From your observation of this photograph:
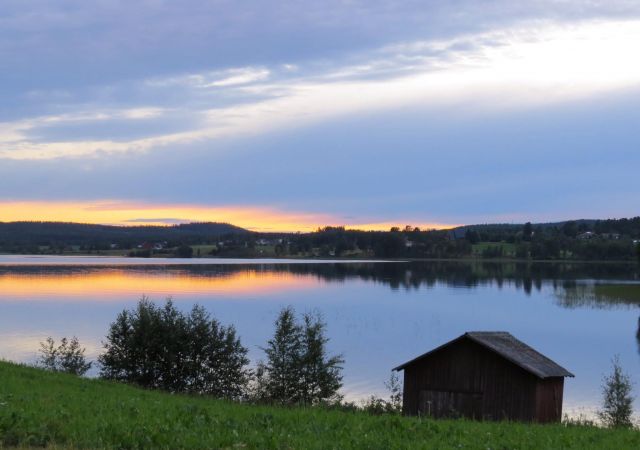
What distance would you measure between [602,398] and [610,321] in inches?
1549

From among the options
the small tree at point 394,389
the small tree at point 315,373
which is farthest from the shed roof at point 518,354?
the small tree at point 315,373

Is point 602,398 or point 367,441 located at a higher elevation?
point 367,441

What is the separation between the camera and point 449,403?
35125 millimetres

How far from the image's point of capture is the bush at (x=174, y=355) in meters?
45.8

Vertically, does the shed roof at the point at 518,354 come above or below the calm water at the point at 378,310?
above

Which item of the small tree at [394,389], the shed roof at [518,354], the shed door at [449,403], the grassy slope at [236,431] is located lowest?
the small tree at [394,389]

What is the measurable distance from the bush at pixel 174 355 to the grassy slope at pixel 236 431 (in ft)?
95.7

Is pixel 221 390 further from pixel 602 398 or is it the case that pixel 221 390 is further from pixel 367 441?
pixel 367 441

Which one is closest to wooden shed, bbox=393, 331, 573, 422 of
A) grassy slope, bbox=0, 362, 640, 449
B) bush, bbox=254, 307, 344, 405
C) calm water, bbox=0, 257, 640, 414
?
bush, bbox=254, 307, 344, 405

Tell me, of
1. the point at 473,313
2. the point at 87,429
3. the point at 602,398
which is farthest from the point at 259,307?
the point at 87,429

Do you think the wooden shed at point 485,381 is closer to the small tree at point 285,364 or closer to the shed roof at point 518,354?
the shed roof at point 518,354

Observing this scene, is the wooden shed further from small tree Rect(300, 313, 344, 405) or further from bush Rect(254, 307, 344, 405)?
bush Rect(254, 307, 344, 405)

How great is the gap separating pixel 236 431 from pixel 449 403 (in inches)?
943

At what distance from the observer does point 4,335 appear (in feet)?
205
